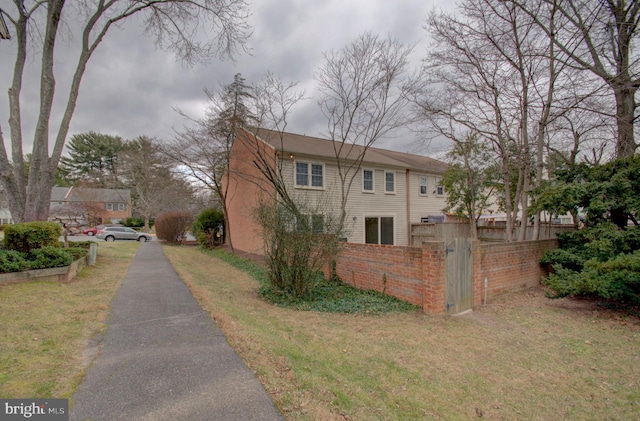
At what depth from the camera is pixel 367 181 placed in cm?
1588

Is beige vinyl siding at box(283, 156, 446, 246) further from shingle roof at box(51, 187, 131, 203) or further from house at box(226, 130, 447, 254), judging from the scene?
shingle roof at box(51, 187, 131, 203)

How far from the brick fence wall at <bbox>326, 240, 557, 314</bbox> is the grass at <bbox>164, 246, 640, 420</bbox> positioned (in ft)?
1.64

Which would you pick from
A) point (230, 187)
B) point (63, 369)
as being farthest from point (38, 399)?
point (230, 187)

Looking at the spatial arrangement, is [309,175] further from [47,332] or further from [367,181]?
[47,332]

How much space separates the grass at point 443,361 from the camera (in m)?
2.84

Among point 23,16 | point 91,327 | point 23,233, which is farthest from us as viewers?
point 23,16

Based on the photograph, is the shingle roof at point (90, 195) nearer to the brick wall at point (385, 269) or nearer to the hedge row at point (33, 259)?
the hedge row at point (33, 259)

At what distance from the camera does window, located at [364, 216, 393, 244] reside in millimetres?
15797

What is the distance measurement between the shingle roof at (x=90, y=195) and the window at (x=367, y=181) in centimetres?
3922

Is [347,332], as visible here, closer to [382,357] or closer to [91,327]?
[382,357]

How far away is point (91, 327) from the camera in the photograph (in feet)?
14.4

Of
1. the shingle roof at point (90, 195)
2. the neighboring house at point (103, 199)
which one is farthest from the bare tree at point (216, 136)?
the shingle roof at point (90, 195)

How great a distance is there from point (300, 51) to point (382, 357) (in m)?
9.77

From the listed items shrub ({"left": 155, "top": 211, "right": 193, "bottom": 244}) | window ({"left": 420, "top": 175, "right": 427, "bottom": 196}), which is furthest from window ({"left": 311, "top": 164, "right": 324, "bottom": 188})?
shrub ({"left": 155, "top": 211, "right": 193, "bottom": 244})
